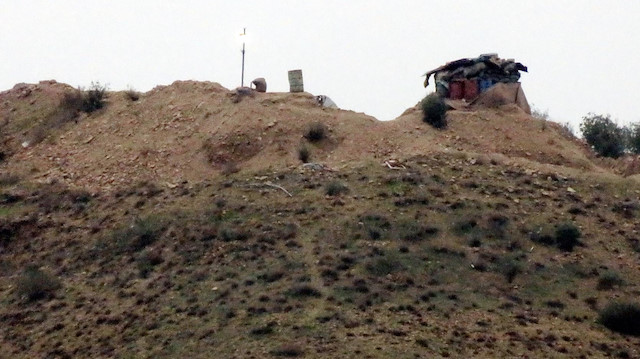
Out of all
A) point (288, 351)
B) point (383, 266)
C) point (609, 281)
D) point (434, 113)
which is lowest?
point (288, 351)

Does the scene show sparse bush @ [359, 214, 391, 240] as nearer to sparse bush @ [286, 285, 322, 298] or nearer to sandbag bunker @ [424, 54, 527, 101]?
sparse bush @ [286, 285, 322, 298]

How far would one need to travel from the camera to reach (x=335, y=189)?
4009 cm

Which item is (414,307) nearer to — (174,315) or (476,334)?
(476,334)

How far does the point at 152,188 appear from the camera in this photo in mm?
42531

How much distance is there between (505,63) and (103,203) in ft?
55.3

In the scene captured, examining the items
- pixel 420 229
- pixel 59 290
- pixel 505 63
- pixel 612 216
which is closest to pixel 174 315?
pixel 59 290

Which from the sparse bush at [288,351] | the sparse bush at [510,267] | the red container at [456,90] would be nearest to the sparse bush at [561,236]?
the sparse bush at [510,267]

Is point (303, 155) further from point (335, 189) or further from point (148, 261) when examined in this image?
point (148, 261)

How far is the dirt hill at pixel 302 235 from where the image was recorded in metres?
33.2

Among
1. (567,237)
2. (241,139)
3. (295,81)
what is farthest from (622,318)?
(295,81)

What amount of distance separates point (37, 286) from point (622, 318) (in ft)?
58.8

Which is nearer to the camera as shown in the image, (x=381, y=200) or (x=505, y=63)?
(x=381, y=200)

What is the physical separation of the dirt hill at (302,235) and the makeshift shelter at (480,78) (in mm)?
1545

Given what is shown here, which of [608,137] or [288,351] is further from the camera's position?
[608,137]
